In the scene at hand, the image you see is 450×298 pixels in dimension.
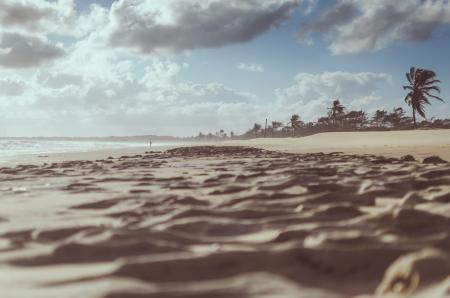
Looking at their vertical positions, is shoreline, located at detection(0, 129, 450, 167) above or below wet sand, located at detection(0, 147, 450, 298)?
below

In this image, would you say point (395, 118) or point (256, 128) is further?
point (256, 128)

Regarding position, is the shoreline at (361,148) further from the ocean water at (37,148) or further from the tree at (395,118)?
the tree at (395,118)

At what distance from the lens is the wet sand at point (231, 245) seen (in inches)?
50.4

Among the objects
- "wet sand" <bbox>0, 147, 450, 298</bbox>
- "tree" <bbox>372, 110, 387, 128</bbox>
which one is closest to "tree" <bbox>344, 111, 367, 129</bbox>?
"tree" <bbox>372, 110, 387, 128</bbox>

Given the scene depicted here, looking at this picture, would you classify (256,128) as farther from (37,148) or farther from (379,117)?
(37,148)

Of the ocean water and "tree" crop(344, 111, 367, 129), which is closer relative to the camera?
the ocean water

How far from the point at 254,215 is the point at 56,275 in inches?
48.6

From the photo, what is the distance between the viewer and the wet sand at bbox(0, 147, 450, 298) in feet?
4.20

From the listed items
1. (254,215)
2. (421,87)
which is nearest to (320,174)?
(254,215)

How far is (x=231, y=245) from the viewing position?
1.73 m

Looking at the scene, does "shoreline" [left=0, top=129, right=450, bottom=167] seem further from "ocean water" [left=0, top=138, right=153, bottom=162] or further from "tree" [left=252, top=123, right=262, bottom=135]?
"tree" [left=252, top=123, right=262, bottom=135]

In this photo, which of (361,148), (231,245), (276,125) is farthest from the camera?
(276,125)

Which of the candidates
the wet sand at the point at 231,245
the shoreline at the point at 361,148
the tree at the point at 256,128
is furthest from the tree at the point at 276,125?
the wet sand at the point at 231,245

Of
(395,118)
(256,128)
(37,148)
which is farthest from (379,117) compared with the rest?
(37,148)
